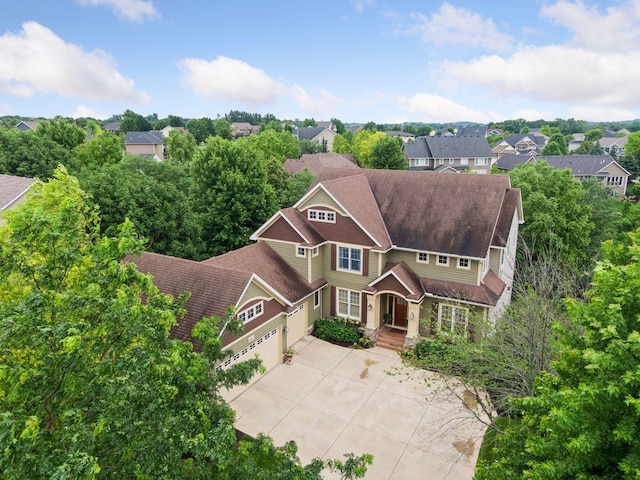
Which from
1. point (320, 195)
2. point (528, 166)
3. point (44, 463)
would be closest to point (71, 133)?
point (320, 195)

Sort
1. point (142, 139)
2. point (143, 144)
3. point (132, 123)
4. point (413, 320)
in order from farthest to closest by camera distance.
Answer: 1. point (132, 123)
2. point (142, 139)
3. point (143, 144)
4. point (413, 320)

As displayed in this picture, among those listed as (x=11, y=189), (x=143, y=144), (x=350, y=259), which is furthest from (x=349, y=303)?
(x=143, y=144)

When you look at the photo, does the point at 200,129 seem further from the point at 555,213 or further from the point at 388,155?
the point at 555,213

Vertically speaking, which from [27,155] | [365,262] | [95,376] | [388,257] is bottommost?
[365,262]

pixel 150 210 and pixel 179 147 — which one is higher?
pixel 179 147

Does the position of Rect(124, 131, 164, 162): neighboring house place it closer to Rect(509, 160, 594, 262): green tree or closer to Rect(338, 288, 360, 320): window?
Rect(338, 288, 360, 320): window

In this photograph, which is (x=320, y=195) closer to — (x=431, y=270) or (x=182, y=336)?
(x=431, y=270)
